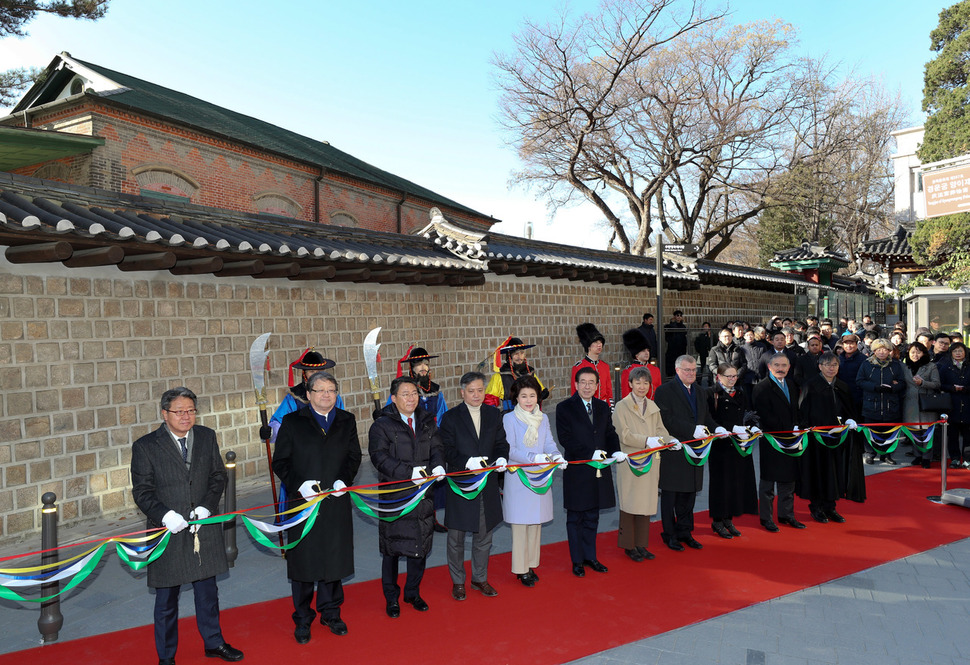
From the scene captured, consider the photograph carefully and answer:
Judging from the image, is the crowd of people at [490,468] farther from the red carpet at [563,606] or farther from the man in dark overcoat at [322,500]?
the red carpet at [563,606]

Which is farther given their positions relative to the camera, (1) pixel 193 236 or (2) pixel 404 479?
(1) pixel 193 236

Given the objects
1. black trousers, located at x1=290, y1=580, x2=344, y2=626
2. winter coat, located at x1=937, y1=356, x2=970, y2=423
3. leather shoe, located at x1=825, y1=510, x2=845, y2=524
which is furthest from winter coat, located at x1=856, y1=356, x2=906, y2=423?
black trousers, located at x1=290, y1=580, x2=344, y2=626

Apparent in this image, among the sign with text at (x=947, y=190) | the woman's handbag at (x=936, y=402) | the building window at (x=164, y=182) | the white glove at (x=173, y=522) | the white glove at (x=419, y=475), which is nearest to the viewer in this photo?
the white glove at (x=173, y=522)

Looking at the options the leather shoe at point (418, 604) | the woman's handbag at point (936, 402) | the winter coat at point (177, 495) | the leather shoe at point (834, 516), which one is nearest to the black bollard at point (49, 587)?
the winter coat at point (177, 495)

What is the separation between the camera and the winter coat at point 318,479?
164 inches

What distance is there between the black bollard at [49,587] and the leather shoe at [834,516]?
646 centimetres

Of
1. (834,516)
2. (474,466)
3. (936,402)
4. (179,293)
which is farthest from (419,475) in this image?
(936,402)

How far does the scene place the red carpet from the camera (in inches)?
157

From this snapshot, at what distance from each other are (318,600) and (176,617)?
33.5 inches

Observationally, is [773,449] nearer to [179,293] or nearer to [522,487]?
[522,487]

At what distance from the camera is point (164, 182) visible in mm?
16312

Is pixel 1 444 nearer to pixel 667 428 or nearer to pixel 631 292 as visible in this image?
pixel 667 428

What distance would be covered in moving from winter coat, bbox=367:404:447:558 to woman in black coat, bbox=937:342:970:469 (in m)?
7.19

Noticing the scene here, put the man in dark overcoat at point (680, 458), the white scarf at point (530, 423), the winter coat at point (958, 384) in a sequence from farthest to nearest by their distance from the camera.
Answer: the winter coat at point (958, 384) < the man in dark overcoat at point (680, 458) < the white scarf at point (530, 423)
